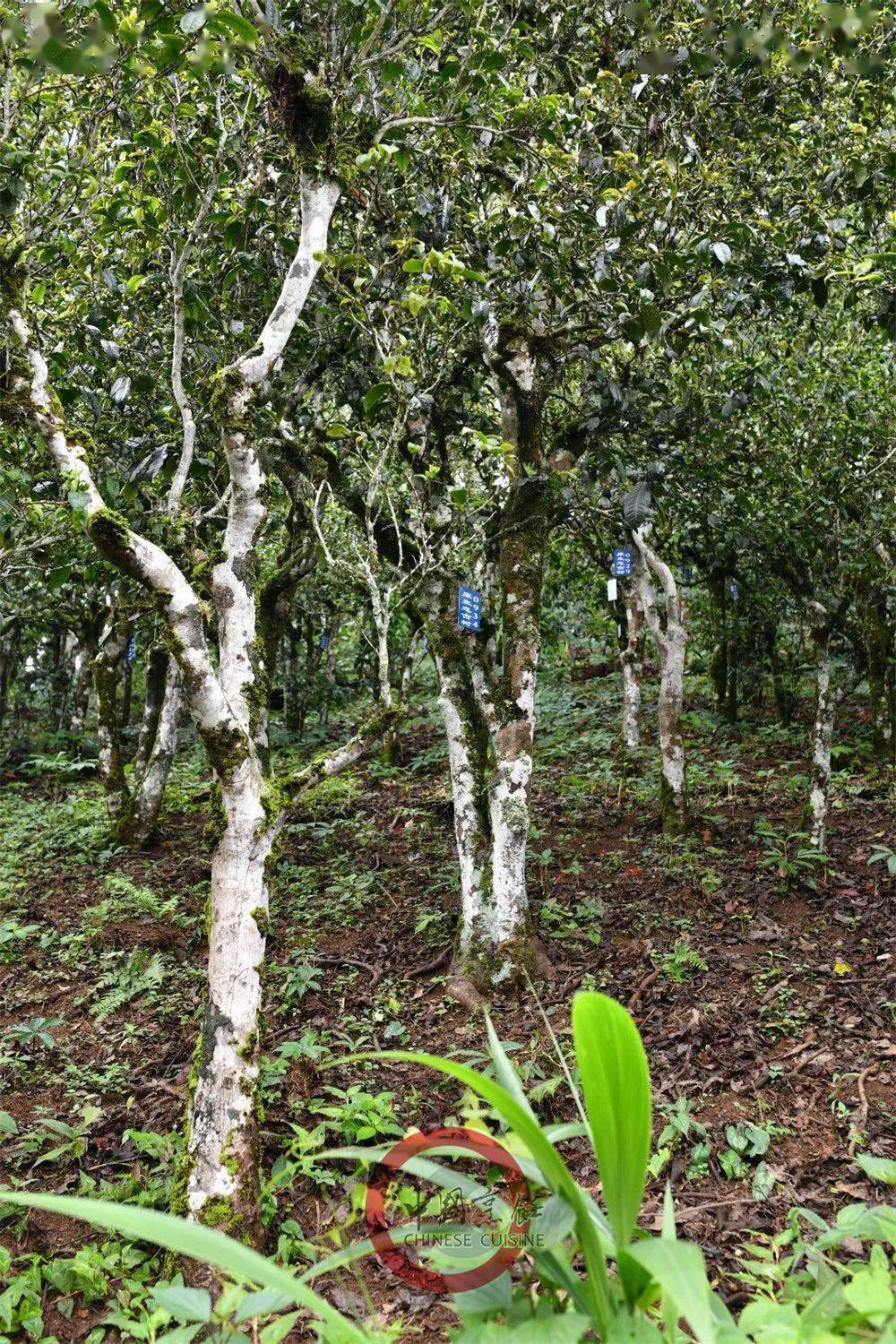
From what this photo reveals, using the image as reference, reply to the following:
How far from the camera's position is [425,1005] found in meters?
5.30

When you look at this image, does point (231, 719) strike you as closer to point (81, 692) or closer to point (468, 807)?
point (468, 807)

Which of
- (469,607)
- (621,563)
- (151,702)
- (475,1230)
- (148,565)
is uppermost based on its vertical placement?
(621,563)

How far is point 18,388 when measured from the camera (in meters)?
3.64

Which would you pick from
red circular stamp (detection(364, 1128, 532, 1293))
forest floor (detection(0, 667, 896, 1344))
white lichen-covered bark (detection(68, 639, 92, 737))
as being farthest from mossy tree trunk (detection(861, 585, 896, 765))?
white lichen-covered bark (detection(68, 639, 92, 737))

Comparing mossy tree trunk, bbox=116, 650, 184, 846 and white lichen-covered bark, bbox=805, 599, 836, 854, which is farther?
mossy tree trunk, bbox=116, 650, 184, 846

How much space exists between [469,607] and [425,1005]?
8.17 ft

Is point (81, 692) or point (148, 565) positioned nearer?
point (148, 565)

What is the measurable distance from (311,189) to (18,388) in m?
Result: 1.67

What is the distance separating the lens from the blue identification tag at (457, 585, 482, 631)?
5.26 metres

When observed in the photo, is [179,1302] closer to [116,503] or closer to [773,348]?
[116,503]

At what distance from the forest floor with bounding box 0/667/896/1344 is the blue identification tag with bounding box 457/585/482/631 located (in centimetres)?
190

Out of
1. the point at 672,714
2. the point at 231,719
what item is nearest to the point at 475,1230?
the point at 231,719

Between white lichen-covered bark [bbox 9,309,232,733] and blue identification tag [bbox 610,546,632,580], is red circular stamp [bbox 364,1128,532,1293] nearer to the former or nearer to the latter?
white lichen-covered bark [bbox 9,309,232,733]

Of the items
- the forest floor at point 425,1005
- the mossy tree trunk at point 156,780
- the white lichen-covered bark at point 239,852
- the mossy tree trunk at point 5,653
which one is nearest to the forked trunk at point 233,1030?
the white lichen-covered bark at point 239,852
